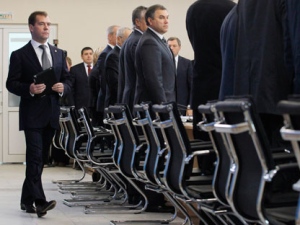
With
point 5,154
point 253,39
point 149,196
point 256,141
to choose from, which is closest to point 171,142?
point 253,39

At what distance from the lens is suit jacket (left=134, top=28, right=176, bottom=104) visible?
614 cm

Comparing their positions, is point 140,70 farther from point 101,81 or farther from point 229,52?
point 101,81

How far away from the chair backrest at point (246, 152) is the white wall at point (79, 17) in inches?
413

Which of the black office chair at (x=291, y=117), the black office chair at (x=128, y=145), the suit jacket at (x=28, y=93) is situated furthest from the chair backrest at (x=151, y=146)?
the black office chair at (x=291, y=117)

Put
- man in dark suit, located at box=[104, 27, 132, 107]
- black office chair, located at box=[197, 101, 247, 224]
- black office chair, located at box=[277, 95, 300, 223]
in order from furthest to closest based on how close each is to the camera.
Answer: man in dark suit, located at box=[104, 27, 132, 107] → black office chair, located at box=[197, 101, 247, 224] → black office chair, located at box=[277, 95, 300, 223]

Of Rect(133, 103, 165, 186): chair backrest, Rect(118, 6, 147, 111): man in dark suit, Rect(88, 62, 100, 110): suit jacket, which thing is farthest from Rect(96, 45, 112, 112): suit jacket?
Rect(133, 103, 165, 186): chair backrest

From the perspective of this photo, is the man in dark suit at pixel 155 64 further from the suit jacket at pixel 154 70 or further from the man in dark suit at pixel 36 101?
the man in dark suit at pixel 36 101

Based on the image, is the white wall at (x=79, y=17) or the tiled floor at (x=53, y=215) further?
the white wall at (x=79, y=17)

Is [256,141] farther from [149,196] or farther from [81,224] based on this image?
[149,196]

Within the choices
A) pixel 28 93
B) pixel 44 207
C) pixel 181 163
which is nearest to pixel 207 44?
pixel 181 163

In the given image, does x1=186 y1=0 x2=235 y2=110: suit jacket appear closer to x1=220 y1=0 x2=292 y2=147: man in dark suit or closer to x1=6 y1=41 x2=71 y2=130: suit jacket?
x1=220 y1=0 x2=292 y2=147: man in dark suit

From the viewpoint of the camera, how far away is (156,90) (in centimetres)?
612

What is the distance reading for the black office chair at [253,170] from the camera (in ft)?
9.88

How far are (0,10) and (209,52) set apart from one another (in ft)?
30.2
